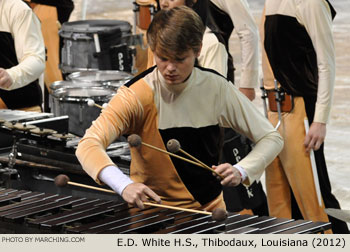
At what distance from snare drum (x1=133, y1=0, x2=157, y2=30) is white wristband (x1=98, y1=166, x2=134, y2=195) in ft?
12.4

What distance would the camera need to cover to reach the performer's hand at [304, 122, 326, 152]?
457cm

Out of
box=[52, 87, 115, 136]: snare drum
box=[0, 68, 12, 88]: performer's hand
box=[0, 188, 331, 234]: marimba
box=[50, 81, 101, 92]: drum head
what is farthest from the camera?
box=[50, 81, 101, 92]: drum head

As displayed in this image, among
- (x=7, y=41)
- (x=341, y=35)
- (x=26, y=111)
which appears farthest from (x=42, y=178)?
(x=341, y=35)

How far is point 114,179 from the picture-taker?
131 inches

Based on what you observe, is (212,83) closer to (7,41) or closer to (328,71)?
(328,71)

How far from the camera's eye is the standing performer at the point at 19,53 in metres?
5.20

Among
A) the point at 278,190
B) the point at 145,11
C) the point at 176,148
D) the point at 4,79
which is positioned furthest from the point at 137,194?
the point at 145,11

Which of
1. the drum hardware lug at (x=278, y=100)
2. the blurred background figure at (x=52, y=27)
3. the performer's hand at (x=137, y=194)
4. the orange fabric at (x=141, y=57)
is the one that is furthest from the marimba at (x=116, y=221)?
the blurred background figure at (x=52, y=27)

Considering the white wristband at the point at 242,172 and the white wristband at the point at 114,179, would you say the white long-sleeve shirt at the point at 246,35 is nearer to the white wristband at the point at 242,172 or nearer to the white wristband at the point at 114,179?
the white wristband at the point at 242,172

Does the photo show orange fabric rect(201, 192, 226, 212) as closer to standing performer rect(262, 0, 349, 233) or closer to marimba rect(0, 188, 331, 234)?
marimba rect(0, 188, 331, 234)

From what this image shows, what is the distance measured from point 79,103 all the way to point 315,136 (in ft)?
5.25

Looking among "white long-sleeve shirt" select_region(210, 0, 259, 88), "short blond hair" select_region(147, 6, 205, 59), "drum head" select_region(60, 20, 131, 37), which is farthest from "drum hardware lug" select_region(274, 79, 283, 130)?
"drum head" select_region(60, 20, 131, 37)

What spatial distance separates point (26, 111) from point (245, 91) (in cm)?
126

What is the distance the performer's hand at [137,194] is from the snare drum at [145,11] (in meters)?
3.84
